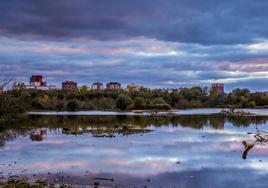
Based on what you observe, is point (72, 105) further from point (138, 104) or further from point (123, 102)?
point (138, 104)

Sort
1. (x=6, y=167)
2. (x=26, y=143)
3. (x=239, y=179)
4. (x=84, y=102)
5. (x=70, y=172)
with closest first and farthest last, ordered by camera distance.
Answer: (x=239, y=179) < (x=70, y=172) < (x=6, y=167) < (x=26, y=143) < (x=84, y=102)

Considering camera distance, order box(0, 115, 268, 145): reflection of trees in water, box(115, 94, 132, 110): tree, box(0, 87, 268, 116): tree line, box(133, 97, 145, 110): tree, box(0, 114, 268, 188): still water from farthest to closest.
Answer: box(0, 87, 268, 116): tree line < box(115, 94, 132, 110): tree < box(133, 97, 145, 110): tree < box(0, 115, 268, 145): reflection of trees in water < box(0, 114, 268, 188): still water

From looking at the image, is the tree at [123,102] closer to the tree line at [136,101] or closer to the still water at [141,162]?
the tree line at [136,101]

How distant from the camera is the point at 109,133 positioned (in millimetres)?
51219

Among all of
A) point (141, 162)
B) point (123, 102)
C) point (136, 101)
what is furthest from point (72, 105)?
point (141, 162)

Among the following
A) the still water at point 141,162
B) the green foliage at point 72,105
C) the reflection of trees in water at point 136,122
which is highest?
the green foliage at point 72,105

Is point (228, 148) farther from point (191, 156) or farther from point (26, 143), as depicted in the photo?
point (26, 143)

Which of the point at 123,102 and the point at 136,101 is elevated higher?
the point at 136,101

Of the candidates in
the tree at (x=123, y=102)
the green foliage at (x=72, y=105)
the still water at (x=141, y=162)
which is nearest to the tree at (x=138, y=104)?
the tree at (x=123, y=102)

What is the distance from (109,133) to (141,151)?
17.9 metres

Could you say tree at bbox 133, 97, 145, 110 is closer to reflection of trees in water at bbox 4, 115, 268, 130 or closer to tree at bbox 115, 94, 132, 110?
tree at bbox 115, 94, 132, 110

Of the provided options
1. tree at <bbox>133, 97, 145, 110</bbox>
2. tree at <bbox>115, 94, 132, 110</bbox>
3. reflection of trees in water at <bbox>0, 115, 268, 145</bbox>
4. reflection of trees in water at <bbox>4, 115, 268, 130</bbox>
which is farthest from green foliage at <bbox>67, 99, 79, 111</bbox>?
reflection of trees in water at <bbox>0, 115, 268, 145</bbox>

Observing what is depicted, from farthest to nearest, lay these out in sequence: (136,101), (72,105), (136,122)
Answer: (72,105)
(136,101)
(136,122)

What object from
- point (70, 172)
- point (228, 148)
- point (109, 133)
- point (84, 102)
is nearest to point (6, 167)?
point (70, 172)
